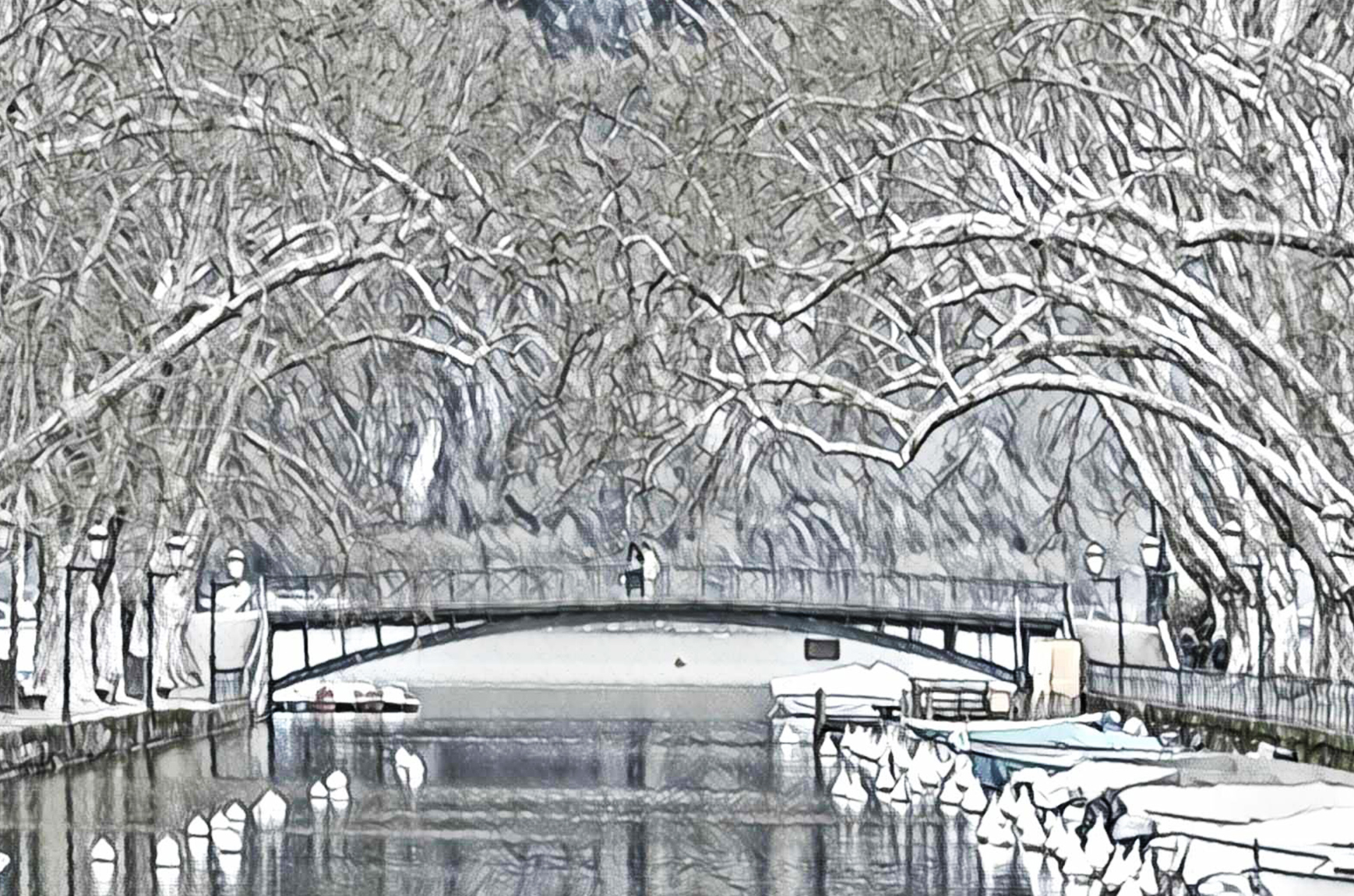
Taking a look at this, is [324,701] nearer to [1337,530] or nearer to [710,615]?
[710,615]

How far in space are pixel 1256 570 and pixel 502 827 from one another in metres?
13.8

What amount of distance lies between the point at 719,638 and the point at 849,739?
6935 centimetres

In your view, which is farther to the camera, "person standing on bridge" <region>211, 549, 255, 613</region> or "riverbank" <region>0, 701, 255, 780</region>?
"person standing on bridge" <region>211, 549, 255, 613</region>

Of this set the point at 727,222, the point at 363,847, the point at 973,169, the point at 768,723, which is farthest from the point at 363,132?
the point at 768,723

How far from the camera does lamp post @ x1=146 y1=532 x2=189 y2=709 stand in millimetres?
56188

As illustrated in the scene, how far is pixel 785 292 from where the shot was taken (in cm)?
4781

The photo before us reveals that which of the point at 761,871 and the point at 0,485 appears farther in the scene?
the point at 0,485

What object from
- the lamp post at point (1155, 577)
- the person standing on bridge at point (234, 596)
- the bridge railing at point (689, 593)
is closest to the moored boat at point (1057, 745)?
the lamp post at point (1155, 577)

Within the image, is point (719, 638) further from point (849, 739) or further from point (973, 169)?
point (973, 169)

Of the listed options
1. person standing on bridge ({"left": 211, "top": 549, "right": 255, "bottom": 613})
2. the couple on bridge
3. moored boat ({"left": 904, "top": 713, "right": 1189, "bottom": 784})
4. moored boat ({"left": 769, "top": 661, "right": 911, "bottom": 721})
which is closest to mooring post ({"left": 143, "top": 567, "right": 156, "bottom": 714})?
person standing on bridge ({"left": 211, "top": 549, "right": 255, "bottom": 613})

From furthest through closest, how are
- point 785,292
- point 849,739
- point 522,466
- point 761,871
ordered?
point 849,739 < point 522,466 < point 785,292 < point 761,871

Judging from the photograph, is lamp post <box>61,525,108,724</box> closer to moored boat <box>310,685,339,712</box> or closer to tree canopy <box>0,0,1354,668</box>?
tree canopy <box>0,0,1354,668</box>

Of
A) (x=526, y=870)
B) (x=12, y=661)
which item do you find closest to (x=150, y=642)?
(x=12, y=661)

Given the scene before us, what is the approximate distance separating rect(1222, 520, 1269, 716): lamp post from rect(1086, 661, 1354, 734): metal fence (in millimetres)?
150
